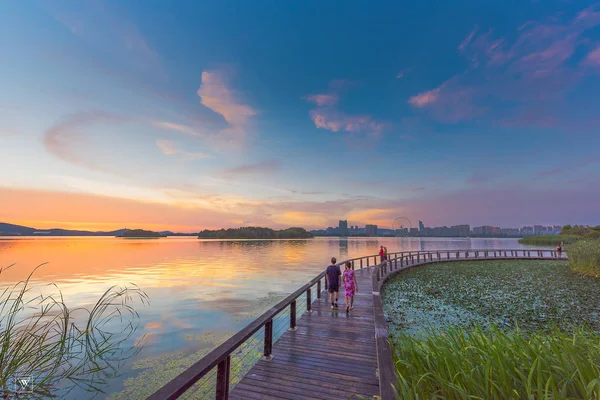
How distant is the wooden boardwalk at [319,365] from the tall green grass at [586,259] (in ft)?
78.3

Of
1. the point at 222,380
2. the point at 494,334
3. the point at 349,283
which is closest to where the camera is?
the point at 222,380

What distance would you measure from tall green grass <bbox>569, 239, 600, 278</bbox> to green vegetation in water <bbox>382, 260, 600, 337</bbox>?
1.08m

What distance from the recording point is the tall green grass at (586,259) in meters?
19.8

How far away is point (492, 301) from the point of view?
46.3 ft

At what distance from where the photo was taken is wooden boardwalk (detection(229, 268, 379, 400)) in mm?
4590

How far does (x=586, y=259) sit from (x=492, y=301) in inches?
590

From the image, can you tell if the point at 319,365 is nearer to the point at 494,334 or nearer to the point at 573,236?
the point at 494,334

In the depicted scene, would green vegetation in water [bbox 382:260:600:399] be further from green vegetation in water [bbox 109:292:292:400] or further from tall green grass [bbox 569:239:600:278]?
green vegetation in water [bbox 109:292:292:400]

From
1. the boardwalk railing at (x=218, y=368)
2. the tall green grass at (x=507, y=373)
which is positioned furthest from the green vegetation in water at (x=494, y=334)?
the boardwalk railing at (x=218, y=368)

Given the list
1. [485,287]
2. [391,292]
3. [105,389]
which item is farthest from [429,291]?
[105,389]

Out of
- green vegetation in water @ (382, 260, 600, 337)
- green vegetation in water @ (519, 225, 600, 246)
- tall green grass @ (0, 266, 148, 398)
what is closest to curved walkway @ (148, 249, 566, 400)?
tall green grass @ (0, 266, 148, 398)

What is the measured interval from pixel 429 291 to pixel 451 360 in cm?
1433

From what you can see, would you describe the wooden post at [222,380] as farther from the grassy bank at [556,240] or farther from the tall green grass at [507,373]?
the grassy bank at [556,240]

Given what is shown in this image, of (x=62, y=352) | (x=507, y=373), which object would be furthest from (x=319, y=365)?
(x=62, y=352)
